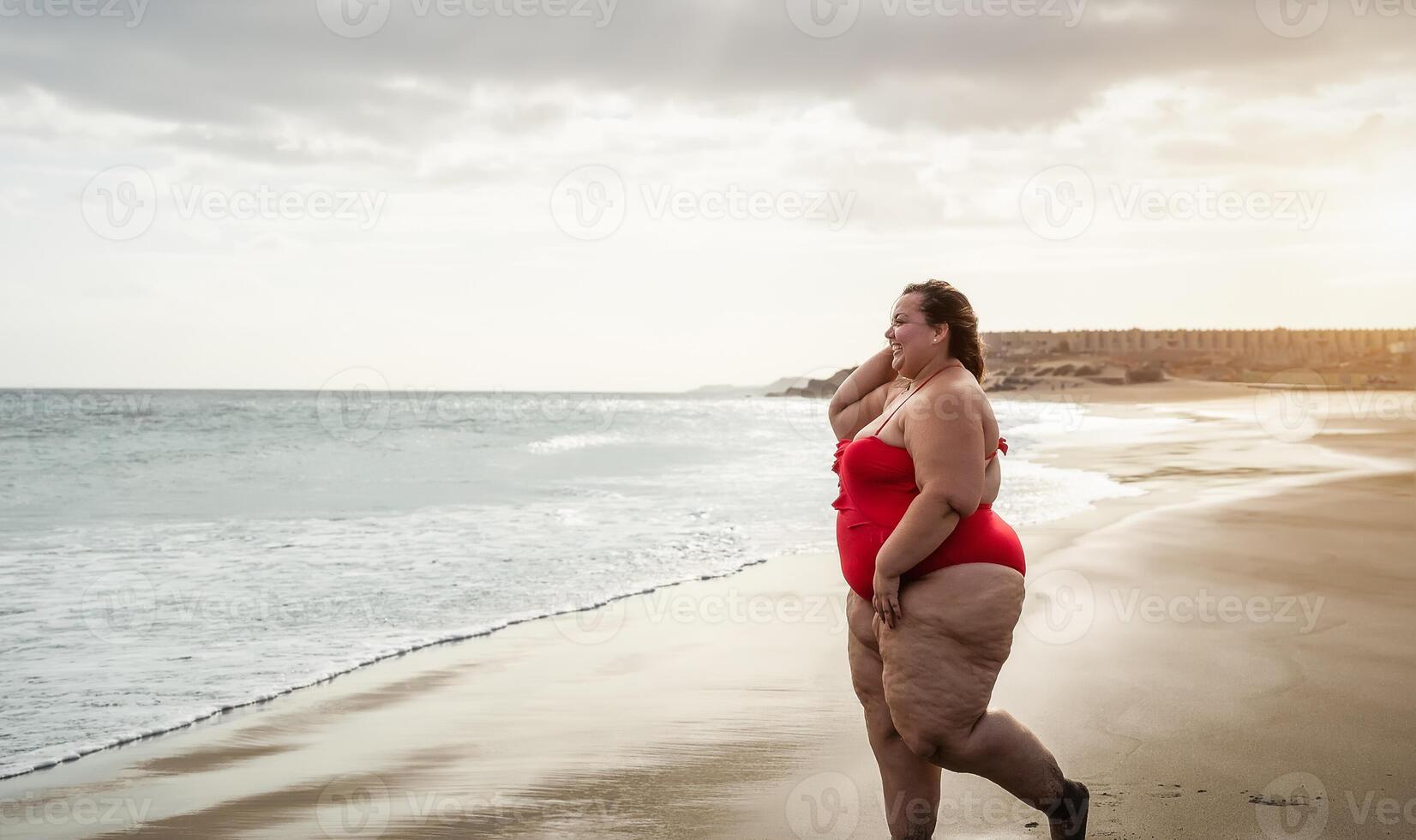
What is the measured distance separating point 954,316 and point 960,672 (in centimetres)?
105

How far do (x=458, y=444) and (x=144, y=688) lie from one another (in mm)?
28240

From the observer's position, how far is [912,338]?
3.02 m

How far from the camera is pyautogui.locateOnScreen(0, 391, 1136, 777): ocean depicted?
591cm

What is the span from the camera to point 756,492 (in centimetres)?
1680

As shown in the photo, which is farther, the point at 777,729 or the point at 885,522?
the point at 777,729

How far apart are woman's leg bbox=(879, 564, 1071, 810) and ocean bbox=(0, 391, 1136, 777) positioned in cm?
395

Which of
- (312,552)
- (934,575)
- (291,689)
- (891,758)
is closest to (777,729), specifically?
(891,758)

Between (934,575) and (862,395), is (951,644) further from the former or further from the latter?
(862,395)

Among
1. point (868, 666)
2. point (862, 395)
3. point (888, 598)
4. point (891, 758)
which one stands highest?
point (862, 395)

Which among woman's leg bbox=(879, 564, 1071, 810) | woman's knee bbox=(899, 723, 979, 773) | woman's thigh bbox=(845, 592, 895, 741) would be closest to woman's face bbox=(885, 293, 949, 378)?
woman's leg bbox=(879, 564, 1071, 810)

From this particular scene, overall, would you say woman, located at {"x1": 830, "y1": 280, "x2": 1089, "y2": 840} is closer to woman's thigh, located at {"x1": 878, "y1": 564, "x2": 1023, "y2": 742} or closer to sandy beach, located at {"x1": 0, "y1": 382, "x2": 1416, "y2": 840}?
woman's thigh, located at {"x1": 878, "y1": 564, "x2": 1023, "y2": 742}

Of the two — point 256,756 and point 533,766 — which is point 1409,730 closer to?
point 533,766

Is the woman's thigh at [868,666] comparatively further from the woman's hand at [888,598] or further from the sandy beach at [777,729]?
the sandy beach at [777,729]

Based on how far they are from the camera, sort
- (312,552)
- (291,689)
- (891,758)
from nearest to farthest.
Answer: (891,758) → (291,689) → (312,552)
